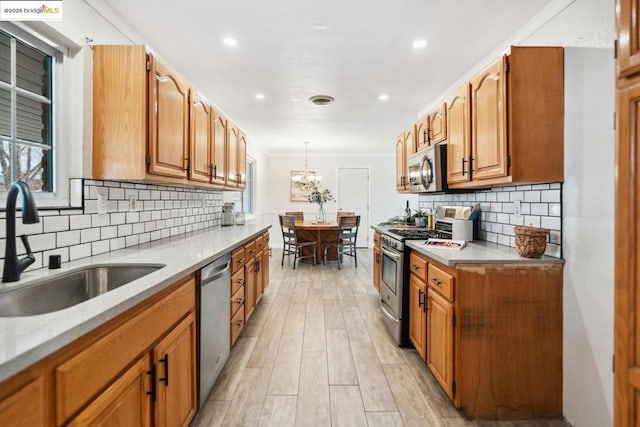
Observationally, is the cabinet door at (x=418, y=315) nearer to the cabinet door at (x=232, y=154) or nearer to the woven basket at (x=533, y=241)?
the woven basket at (x=533, y=241)

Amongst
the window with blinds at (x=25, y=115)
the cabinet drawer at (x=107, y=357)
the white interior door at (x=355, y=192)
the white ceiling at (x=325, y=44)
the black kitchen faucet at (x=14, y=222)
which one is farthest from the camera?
the white interior door at (x=355, y=192)

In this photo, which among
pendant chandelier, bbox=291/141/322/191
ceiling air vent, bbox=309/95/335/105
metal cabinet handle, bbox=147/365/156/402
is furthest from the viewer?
pendant chandelier, bbox=291/141/322/191

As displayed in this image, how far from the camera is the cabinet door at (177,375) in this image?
1278 mm

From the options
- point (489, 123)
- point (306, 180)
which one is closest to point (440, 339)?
point (489, 123)

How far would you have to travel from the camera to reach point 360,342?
2.77 metres

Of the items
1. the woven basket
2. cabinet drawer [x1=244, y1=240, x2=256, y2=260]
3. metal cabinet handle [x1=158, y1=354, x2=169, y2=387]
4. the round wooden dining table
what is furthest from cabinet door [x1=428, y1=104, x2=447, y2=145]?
the round wooden dining table

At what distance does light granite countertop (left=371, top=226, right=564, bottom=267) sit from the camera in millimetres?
1805

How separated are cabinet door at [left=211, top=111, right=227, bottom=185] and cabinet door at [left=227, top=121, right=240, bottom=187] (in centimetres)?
10

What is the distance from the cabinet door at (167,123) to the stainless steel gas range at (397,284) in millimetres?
1795

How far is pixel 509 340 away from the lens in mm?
1802

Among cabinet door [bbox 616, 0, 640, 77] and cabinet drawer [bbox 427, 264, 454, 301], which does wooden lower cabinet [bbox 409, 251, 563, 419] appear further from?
cabinet door [bbox 616, 0, 640, 77]

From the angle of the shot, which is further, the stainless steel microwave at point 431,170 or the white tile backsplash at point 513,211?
the stainless steel microwave at point 431,170

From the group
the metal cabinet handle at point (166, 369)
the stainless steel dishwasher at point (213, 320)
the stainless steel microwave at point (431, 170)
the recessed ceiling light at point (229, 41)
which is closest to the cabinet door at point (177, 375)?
the metal cabinet handle at point (166, 369)

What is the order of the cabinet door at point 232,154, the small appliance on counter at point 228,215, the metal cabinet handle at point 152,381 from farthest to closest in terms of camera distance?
the small appliance on counter at point 228,215, the cabinet door at point 232,154, the metal cabinet handle at point 152,381
